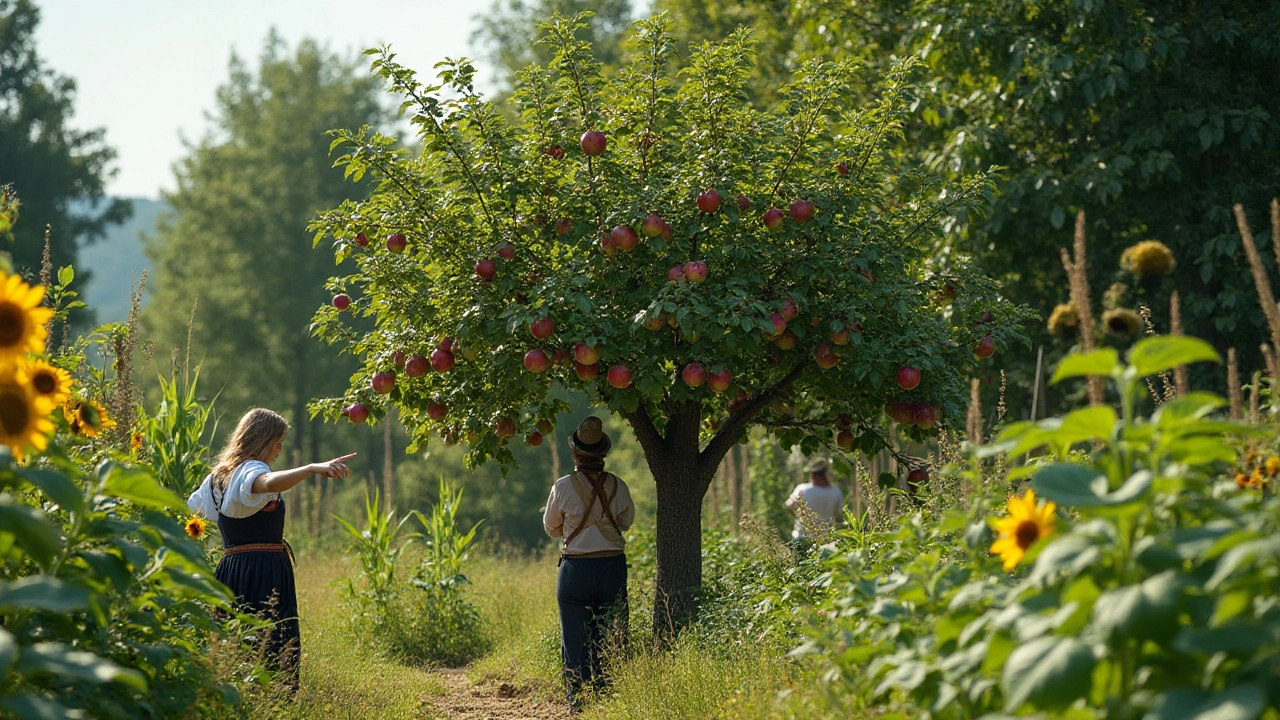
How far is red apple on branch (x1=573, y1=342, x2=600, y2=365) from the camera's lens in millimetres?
5227

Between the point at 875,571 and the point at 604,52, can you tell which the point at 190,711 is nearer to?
the point at 875,571

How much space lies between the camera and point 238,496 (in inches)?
218

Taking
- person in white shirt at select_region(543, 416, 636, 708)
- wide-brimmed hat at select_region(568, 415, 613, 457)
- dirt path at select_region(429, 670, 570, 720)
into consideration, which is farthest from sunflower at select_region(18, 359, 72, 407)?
dirt path at select_region(429, 670, 570, 720)

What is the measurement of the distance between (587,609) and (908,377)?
232 centimetres

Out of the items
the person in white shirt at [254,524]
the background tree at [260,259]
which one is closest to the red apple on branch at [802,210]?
the person in white shirt at [254,524]

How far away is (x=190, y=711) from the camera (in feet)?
11.3

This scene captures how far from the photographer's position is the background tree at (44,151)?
24.7 m

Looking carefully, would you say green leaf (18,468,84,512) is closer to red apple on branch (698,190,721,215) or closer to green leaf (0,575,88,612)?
green leaf (0,575,88,612)

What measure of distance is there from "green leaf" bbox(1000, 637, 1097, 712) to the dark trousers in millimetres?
4172

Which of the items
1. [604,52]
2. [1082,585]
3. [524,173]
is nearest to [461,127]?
[524,173]

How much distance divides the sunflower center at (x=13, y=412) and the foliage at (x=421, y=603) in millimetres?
5692

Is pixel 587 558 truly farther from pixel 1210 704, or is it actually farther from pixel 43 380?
pixel 1210 704

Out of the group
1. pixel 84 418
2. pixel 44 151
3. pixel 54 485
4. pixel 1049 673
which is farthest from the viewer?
pixel 44 151

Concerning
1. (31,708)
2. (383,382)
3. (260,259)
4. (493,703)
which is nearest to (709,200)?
(383,382)
